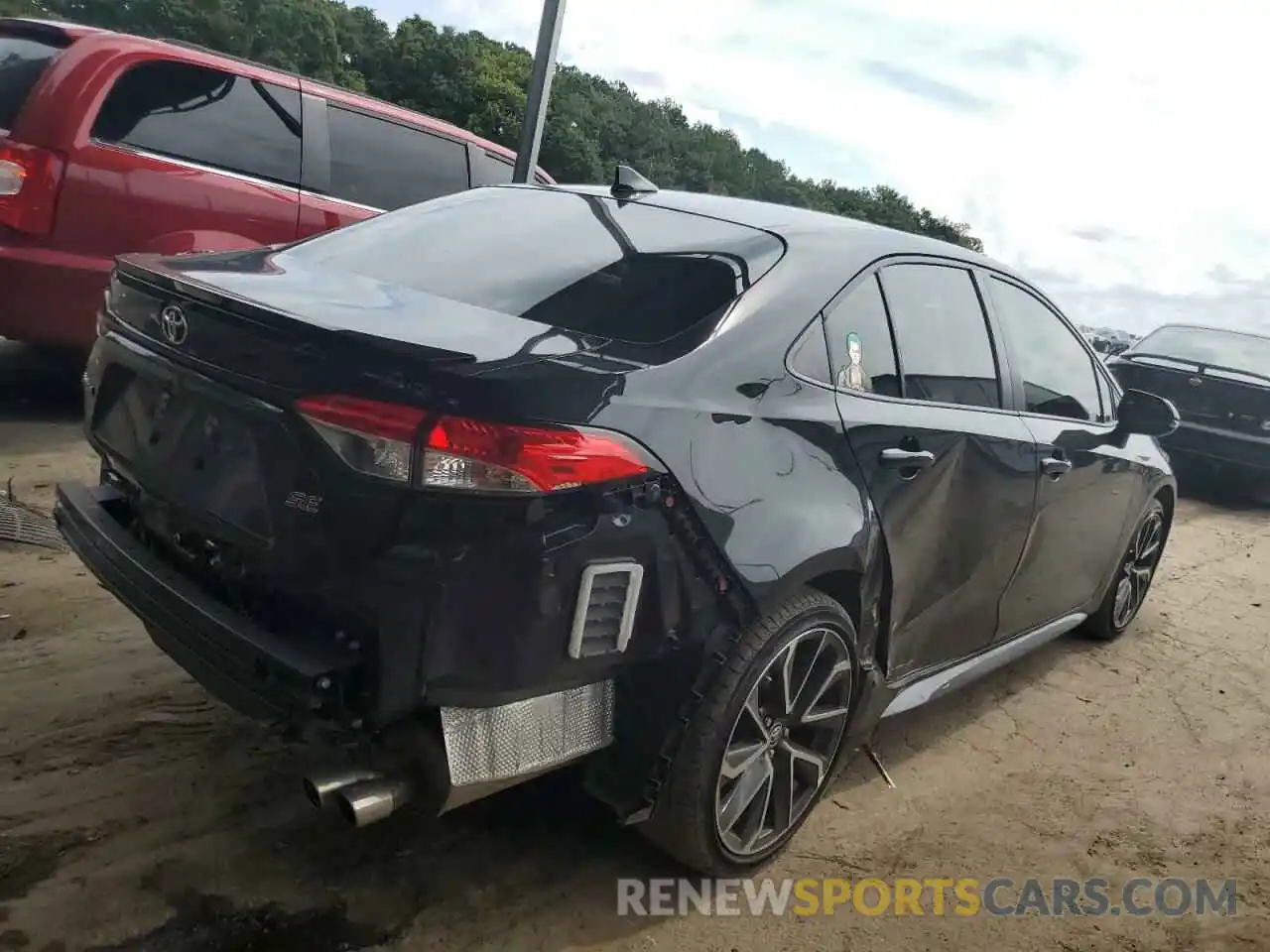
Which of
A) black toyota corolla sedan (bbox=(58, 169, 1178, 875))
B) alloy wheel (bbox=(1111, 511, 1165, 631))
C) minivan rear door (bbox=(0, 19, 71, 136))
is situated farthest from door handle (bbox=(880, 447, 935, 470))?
minivan rear door (bbox=(0, 19, 71, 136))

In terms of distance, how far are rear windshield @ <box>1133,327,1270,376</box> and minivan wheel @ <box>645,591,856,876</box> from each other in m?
7.70

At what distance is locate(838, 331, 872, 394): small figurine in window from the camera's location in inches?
110

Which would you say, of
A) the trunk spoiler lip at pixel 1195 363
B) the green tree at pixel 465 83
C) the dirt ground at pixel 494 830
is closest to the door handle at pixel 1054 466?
the dirt ground at pixel 494 830

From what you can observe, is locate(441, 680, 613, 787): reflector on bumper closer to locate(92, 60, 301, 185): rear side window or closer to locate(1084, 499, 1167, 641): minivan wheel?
locate(1084, 499, 1167, 641): minivan wheel

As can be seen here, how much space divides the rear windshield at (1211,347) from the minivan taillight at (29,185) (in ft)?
27.5

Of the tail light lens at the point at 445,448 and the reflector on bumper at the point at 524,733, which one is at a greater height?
the tail light lens at the point at 445,448

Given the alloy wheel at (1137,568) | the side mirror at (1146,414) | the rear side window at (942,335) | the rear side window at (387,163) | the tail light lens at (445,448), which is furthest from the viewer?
the rear side window at (387,163)

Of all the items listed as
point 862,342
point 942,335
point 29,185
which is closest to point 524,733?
point 862,342

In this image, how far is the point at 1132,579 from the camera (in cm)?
502

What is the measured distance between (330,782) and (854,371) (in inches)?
64.8

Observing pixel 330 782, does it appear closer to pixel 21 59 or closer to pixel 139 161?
pixel 139 161

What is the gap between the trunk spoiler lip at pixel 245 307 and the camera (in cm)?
208

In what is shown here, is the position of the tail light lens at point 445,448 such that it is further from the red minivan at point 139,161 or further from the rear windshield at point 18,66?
the rear windshield at point 18,66

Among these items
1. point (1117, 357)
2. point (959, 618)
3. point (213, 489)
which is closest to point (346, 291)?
point (213, 489)
